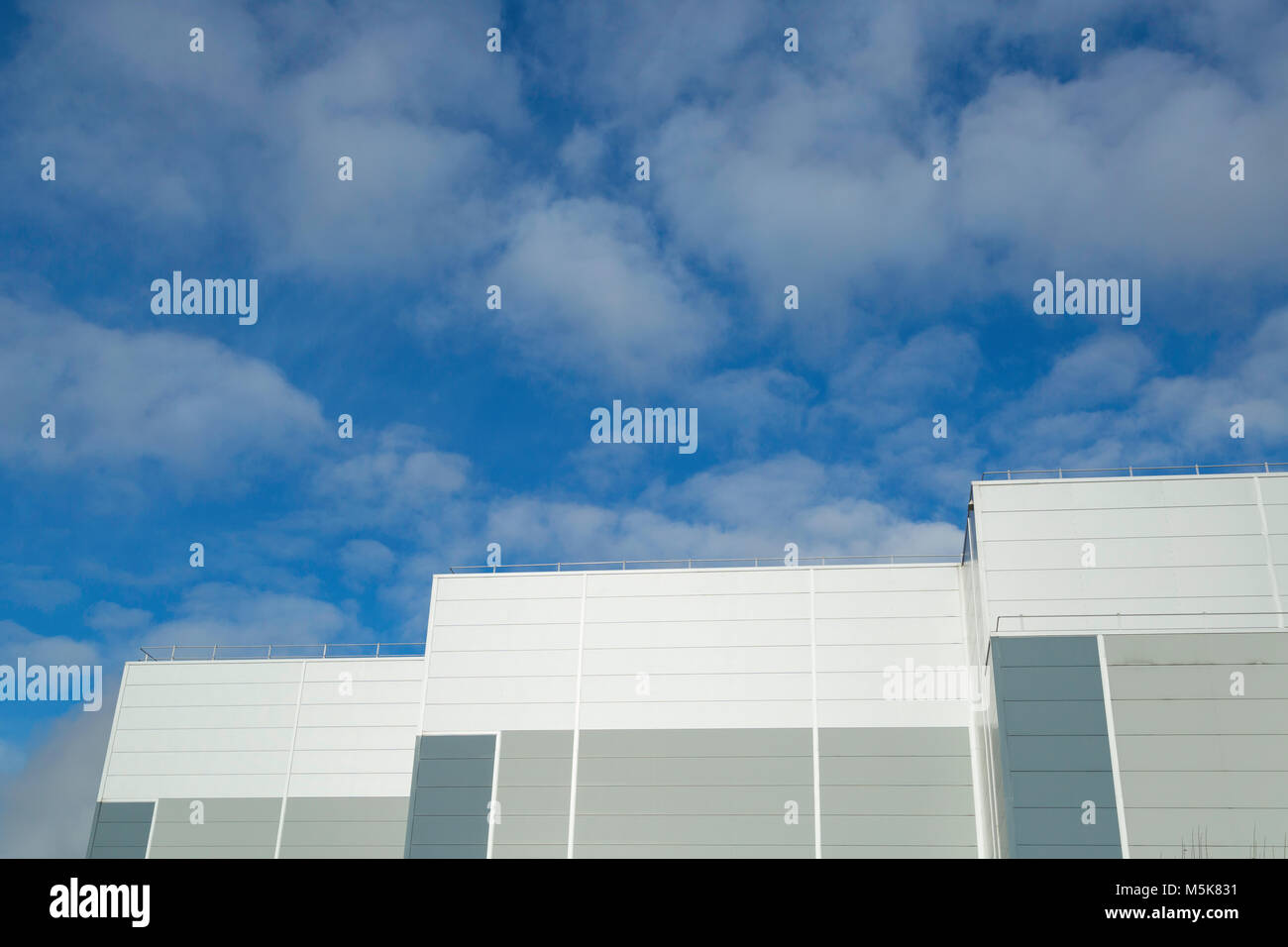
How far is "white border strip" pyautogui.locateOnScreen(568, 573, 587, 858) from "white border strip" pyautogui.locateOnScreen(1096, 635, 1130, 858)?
1632cm

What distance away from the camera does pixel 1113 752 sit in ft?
86.0

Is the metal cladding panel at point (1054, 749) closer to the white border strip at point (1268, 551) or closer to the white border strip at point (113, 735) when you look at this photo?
the white border strip at point (1268, 551)

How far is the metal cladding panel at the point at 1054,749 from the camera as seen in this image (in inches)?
1011

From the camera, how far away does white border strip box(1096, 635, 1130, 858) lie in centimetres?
2533

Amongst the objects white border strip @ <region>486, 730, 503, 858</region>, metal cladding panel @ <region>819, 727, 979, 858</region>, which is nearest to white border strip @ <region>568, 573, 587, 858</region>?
white border strip @ <region>486, 730, 503, 858</region>

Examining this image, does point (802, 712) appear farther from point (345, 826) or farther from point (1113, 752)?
point (345, 826)

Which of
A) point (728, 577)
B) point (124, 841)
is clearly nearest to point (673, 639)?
point (728, 577)

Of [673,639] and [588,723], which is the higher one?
[673,639]

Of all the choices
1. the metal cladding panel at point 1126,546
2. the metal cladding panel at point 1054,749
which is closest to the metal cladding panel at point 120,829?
the metal cladding panel at point 1054,749

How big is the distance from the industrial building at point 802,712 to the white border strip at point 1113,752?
0.19ft

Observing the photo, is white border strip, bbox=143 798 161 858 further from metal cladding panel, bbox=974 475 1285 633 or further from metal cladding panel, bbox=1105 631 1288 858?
metal cladding panel, bbox=1105 631 1288 858
